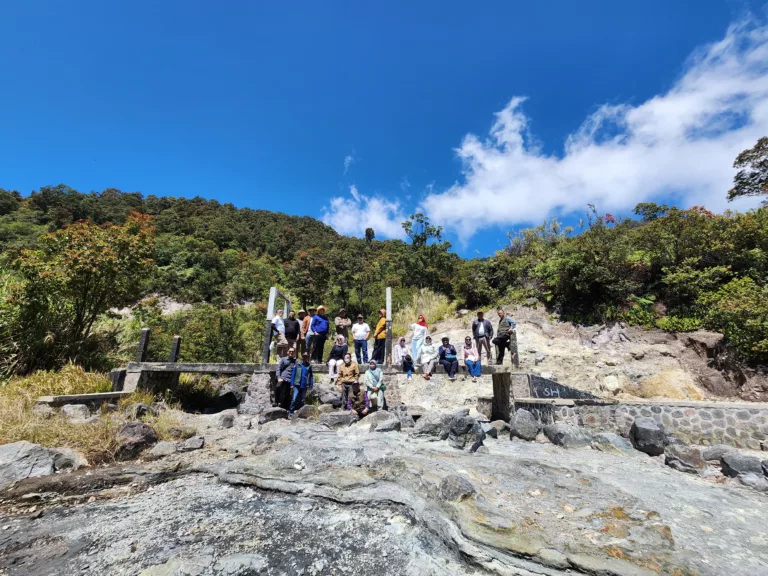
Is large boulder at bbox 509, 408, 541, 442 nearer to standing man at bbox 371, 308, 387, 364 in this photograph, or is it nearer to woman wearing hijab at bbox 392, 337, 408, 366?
woman wearing hijab at bbox 392, 337, 408, 366

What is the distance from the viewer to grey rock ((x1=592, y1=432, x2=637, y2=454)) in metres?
6.60

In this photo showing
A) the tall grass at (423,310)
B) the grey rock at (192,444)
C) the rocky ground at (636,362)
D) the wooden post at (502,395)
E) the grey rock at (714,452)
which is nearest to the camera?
the grey rock at (714,452)

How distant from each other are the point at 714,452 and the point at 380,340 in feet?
22.3

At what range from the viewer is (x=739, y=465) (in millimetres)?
5039

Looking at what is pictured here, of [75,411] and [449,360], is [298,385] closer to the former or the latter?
[449,360]

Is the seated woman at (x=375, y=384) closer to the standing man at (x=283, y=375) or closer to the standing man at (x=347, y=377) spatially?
the standing man at (x=347, y=377)

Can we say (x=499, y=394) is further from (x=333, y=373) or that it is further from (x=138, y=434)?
(x=138, y=434)

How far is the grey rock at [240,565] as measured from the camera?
10.3 ft

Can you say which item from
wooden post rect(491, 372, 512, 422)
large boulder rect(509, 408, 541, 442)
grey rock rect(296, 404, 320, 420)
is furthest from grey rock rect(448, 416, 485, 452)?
grey rock rect(296, 404, 320, 420)

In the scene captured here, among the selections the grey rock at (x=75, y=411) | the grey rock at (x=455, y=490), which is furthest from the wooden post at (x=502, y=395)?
the grey rock at (x=75, y=411)

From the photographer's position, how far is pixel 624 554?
329cm

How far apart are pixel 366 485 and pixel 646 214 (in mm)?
23087

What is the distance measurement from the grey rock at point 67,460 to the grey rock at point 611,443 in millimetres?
8470

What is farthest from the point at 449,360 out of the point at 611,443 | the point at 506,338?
the point at 611,443
